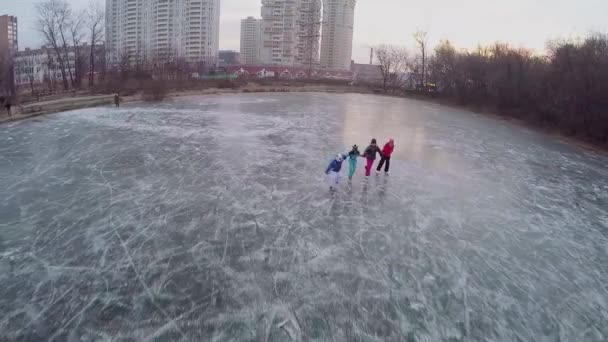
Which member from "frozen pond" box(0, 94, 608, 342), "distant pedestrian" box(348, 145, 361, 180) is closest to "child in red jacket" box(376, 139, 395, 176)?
"frozen pond" box(0, 94, 608, 342)

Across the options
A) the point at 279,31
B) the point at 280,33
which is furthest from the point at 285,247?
the point at 279,31

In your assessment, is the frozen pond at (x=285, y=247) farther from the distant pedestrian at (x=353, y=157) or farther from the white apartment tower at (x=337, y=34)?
the white apartment tower at (x=337, y=34)

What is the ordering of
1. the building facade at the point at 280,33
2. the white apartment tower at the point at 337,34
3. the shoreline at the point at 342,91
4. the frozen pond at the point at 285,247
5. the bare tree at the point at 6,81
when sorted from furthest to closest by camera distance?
the white apartment tower at the point at 337,34, the building facade at the point at 280,33, the bare tree at the point at 6,81, the shoreline at the point at 342,91, the frozen pond at the point at 285,247

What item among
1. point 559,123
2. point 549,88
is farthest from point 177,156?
point 549,88

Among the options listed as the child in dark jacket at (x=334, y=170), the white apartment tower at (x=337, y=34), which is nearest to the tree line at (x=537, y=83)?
the child in dark jacket at (x=334, y=170)

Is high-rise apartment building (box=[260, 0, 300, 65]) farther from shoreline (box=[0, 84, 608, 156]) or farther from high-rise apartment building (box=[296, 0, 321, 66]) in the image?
shoreline (box=[0, 84, 608, 156])

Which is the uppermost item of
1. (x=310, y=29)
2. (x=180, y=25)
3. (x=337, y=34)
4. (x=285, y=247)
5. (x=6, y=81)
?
(x=337, y=34)

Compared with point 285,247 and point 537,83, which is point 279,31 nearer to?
point 537,83
